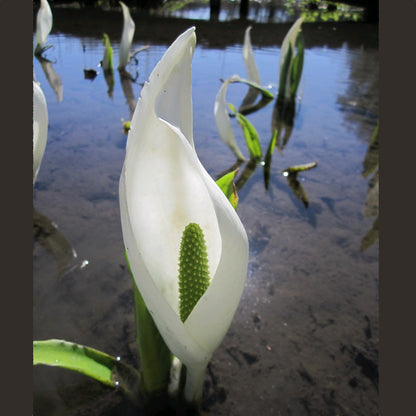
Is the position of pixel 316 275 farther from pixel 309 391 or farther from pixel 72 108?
pixel 72 108

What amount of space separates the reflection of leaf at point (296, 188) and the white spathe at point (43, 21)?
155cm

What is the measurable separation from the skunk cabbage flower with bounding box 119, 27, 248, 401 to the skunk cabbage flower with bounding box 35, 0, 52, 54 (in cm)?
198

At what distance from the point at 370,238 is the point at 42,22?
2168mm

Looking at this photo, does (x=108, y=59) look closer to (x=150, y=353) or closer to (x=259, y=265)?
(x=259, y=265)

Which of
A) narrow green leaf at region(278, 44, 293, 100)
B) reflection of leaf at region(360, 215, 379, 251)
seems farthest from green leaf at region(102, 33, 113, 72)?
reflection of leaf at region(360, 215, 379, 251)

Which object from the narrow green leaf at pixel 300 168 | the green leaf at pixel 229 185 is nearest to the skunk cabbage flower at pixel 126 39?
the narrow green leaf at pixel 300 168

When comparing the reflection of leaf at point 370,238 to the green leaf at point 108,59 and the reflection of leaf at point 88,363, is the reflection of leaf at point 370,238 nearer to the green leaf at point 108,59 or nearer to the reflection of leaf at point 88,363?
the reflection of leaf at point 88,363

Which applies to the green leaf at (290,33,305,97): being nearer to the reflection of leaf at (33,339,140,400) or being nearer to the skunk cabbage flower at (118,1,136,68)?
the skunk cabbage flower at (118,1,136,68)

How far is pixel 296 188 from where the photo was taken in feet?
4.73

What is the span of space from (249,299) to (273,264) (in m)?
0.15

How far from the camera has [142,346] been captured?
63 cm

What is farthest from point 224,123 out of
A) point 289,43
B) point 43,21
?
point 43,21

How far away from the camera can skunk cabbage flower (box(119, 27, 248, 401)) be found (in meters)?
0.50

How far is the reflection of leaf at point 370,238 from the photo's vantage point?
1.16 metres
